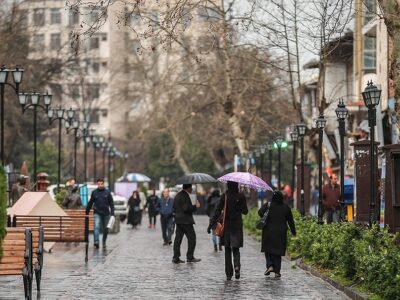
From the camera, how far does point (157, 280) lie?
2150 centimetres

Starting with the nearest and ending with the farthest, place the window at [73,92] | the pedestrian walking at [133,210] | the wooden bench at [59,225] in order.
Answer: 1. the wooden bench at [59,225]
2. the pedestrian walking at [133,210]
3. the window at [73,92]

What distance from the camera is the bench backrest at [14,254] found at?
1595cm

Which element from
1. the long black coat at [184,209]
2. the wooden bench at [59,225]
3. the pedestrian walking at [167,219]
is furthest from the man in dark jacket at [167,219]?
the wooden bench at [59,225]

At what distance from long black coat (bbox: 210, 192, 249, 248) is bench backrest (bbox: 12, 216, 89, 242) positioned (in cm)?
391

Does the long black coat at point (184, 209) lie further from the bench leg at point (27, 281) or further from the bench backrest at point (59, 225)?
the bench leg at point (27, 281)

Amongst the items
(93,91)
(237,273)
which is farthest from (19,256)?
(93,91)

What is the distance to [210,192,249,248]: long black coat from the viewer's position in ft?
72.4

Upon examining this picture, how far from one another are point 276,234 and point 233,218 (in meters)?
0.89

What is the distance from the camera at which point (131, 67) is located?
81.9m

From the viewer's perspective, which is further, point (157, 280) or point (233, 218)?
point (233, 218)

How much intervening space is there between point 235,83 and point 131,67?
2802 centimetres

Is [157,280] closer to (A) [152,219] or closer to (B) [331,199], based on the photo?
(B) [331,199]

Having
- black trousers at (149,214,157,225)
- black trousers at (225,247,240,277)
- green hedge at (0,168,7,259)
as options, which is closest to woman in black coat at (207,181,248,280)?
black trousers at (225,247,240,277)

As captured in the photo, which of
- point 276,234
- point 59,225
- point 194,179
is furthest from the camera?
point 194,179
